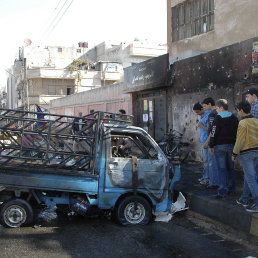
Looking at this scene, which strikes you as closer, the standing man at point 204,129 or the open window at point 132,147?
the open window at point 132,147

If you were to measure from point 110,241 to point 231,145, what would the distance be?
2.91 m

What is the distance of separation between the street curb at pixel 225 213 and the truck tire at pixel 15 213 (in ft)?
10.1

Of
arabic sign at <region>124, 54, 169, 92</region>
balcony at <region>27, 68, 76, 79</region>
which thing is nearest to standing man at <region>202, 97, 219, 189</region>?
arabic sign at <region>124, 54, 169, 92</region>

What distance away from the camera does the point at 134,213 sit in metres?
5.11

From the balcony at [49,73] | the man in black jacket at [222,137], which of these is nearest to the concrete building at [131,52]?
the balcony at [49,73]

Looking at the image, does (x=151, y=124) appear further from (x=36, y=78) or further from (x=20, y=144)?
(x=36, y=78)

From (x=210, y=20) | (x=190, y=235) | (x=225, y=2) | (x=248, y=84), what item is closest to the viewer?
(x=190, y=235)

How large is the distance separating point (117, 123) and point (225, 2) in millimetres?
8128

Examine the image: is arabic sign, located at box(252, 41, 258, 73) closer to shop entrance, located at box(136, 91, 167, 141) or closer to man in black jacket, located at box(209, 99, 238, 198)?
man in black jacket, located at box(209, 99, 238, 198)

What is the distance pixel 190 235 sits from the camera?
4.84 metres

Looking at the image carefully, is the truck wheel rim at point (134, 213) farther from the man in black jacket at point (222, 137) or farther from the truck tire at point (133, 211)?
the man in black jacket at point (222, 137)

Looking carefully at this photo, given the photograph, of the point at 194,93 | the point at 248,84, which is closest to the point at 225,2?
the point at 194,93

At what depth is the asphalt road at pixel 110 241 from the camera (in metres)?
4.04

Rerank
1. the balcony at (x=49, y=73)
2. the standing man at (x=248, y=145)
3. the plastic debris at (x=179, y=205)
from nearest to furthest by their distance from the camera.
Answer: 1. the standing man at (x=248, y=145)
2. the plastic debris at (x=179, y=205)
3. the balcony at (x=49, y=73)
